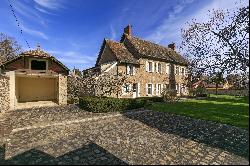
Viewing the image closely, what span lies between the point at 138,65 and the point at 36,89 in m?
14.2

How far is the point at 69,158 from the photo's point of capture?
27.4 ft

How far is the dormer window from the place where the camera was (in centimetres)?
2261

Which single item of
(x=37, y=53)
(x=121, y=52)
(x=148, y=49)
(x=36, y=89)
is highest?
(x=148, y=49)

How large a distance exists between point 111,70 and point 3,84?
13.0 m

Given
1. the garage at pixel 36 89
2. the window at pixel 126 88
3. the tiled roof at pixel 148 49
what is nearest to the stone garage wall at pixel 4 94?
the garage at pixel 36 89

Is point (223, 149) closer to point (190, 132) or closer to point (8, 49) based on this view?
point (190, 132)

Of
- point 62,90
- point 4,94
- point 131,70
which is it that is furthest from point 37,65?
point 131,70

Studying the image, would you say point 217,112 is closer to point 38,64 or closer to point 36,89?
point 38,64

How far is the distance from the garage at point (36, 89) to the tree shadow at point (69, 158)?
19.9 m

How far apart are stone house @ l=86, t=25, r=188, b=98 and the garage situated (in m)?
6.99

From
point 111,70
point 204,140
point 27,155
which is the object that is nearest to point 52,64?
point 111,70

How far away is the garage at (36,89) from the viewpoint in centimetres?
2750

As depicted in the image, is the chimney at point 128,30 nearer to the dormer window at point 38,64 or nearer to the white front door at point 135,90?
the white front door at point 135,90

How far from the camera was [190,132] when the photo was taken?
1213 cm
